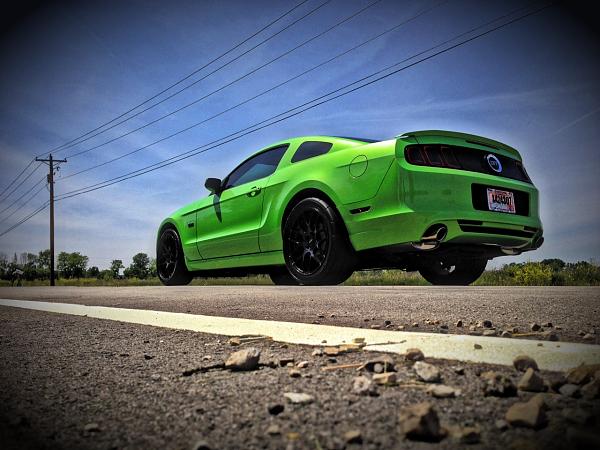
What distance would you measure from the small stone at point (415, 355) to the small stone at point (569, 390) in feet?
1.70

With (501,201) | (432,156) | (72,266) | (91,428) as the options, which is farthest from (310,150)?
(72,266)

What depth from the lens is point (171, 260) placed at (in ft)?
28.0

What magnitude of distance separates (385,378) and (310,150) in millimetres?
4299

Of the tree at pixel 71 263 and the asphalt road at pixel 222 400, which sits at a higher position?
the tree at pixel 71 263

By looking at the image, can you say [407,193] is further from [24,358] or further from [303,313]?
[24,358]

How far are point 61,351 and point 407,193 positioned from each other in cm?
305

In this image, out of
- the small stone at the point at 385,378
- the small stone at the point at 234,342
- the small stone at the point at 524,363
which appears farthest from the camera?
the small stone at the point at 234,342

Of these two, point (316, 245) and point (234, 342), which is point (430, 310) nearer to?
point (234, 342)

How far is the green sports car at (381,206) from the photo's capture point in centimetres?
441

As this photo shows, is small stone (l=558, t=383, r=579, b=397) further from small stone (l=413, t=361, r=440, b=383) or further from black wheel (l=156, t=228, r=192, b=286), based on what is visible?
black wheel (l=156, t=228, r=192, b=286)

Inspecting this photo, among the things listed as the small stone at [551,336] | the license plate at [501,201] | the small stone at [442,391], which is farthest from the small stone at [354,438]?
the license plate at [501,201]

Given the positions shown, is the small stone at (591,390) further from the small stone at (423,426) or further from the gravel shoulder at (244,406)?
the small stone at (423,426)

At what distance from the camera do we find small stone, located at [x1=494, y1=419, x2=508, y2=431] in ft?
3.93

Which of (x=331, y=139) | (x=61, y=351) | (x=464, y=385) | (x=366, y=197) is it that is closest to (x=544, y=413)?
(x=464, y=385)
